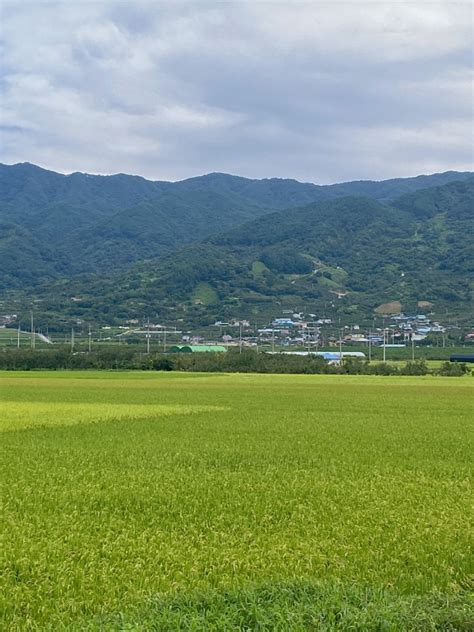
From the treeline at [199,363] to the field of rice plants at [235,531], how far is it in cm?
6518

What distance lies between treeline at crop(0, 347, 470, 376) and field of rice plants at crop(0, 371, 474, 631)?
65178mm

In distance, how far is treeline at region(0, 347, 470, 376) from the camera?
93.2 meters

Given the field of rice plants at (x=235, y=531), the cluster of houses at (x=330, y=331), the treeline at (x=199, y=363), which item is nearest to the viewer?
the field of rice plants at (x=235, y=531)

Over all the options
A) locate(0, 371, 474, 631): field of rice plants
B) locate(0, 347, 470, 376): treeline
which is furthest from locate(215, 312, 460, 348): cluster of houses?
locate(0, 371, 474, 631): field of rice plants

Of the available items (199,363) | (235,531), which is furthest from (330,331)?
(235,531)

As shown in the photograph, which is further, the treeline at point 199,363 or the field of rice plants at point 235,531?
the treeline at point 199,363

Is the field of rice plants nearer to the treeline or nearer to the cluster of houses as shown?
the treeline

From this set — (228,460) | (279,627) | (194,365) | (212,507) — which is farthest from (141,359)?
(279,627)

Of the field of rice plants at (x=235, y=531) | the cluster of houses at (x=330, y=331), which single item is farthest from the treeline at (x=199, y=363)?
the field of rice plants at (x=235, y=531)

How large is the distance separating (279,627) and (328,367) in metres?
86.8

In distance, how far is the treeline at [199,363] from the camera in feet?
306

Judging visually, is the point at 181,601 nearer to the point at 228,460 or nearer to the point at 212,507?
the point at 212,507

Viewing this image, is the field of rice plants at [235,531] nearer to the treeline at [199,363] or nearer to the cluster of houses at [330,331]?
the treeline at [199,363]

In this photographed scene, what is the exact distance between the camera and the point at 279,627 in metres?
8.33
